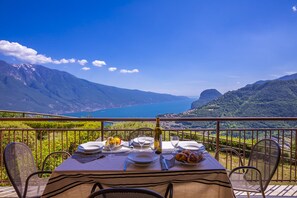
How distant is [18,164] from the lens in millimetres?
2025

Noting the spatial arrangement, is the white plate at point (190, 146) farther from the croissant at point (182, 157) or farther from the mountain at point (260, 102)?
the mountain at point (260, 102)

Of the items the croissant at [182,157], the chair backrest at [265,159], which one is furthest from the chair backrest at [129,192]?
the chair backrest at [265,159]

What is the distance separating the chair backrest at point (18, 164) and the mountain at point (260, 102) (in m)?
6.67

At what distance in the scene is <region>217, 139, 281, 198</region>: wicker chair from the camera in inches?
82.0

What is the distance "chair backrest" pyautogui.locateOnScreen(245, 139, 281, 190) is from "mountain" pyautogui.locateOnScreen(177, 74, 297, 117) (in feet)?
18.6

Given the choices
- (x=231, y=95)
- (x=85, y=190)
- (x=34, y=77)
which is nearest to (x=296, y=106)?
(x=231, y=95)

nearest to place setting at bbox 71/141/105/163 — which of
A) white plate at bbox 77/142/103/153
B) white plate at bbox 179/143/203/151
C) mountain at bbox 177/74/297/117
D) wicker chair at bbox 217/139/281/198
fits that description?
white plate at bbox 77/142/103/153

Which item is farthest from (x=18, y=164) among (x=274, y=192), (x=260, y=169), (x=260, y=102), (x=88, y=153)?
(x=260, y=102)

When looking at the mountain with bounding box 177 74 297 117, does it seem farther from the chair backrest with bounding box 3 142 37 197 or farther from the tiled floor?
the chair backrest with bounding box 3 142 37 197

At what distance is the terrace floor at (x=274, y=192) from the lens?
2993mm

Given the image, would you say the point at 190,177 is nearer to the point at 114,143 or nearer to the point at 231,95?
the point at 114,143

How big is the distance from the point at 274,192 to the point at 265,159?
127 cm

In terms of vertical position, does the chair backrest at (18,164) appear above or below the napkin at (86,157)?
below

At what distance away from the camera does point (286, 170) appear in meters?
5.16
